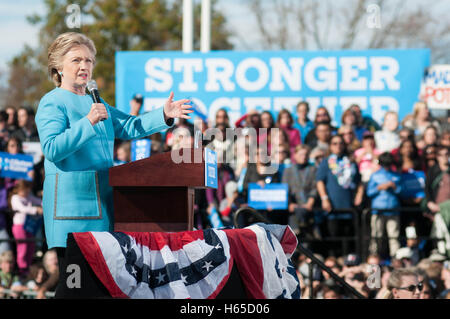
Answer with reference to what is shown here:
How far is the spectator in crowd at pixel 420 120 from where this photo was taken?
11.2 m

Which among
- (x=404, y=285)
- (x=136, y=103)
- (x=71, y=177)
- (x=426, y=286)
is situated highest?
(x=136, y=103)

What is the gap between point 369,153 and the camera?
10.4m

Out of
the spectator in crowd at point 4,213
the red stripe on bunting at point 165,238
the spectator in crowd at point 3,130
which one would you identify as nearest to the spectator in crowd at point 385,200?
the spectator in crowd at point 4,213

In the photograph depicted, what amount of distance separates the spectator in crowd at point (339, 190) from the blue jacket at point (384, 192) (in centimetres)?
18

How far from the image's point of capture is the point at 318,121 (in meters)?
11.2

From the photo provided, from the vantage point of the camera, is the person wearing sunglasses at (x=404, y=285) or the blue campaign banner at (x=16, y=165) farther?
the blue campaign banner at (x=16, y=165)

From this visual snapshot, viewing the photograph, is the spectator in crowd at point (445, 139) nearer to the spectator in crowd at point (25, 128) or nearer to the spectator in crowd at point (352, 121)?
the spectator in crowd at point (352, 121)

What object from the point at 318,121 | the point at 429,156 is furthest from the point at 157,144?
the point at 429,156

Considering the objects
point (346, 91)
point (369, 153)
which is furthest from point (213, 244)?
point (346, 91)

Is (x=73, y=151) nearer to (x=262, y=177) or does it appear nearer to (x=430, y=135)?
(x=262, y=177)

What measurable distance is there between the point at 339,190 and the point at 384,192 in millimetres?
581
